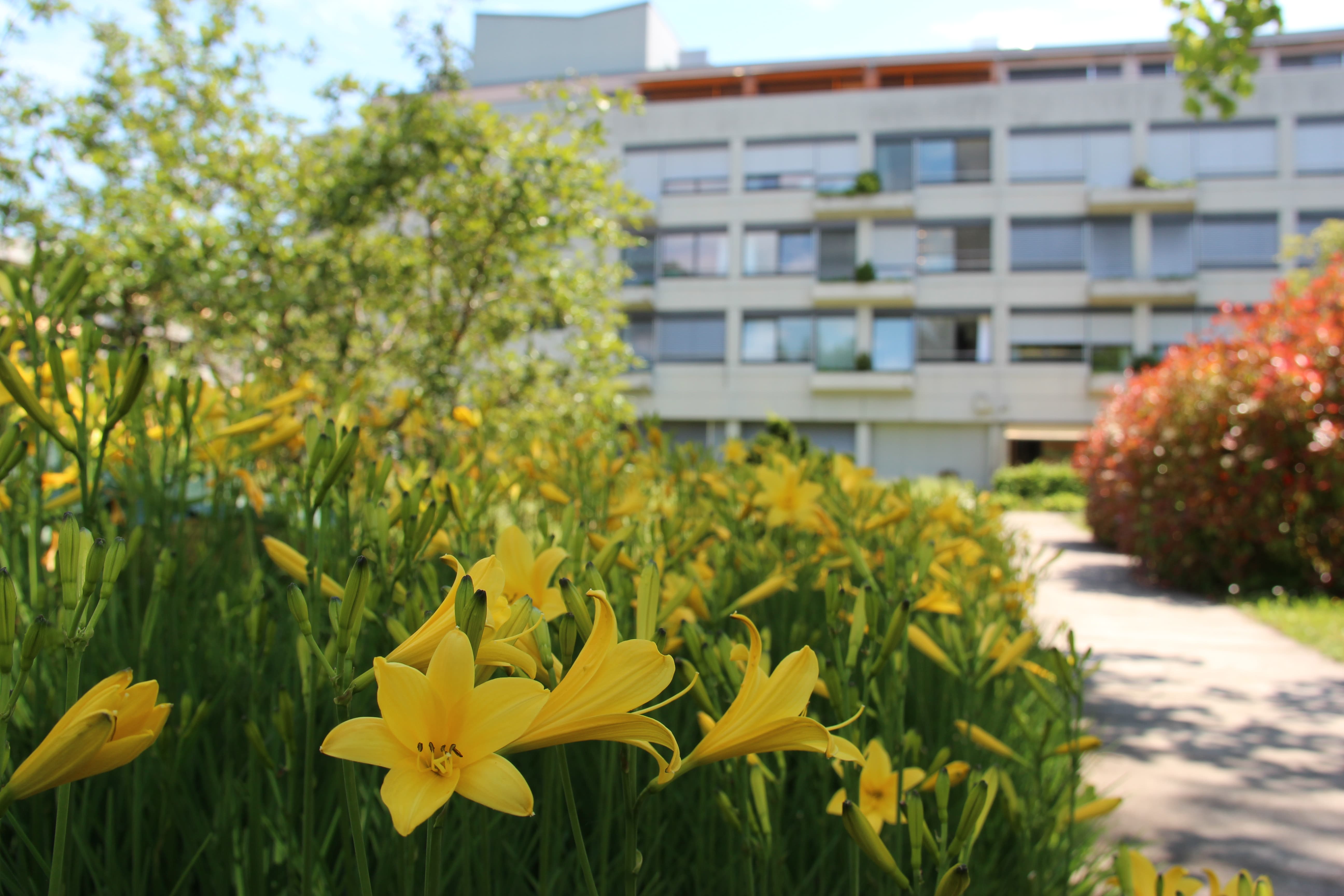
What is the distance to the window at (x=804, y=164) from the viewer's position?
25734 mm

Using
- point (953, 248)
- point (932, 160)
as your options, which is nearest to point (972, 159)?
point (932, 160)

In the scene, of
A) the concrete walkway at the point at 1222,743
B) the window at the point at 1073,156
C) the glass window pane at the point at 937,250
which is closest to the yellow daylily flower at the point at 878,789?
the concrete walkway at the point at 1222,743

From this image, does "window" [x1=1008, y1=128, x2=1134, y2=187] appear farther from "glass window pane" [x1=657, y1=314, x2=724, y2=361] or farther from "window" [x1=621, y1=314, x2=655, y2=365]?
"window" [x1=621, y1=314, x2=655, y2=365]

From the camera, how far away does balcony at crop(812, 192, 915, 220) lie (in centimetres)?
2472

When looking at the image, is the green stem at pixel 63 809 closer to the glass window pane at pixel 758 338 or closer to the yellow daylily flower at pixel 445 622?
the yellow daylily flower at pixel 445 622

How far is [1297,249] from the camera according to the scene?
66.8 ft

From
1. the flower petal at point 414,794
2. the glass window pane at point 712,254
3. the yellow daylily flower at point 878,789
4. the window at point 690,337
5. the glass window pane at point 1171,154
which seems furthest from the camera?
the glass window pane at point 712,254

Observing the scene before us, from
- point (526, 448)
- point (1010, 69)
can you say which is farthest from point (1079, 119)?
point (526, 448)

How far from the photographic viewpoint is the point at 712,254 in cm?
2633

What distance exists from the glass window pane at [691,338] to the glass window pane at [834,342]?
9.86 feet

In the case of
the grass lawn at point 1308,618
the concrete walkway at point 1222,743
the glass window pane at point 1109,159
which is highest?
the glass window pane at point 1109,159

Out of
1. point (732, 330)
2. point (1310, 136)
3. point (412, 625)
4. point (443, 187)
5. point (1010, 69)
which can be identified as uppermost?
point (1010, 69)

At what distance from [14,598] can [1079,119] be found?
28.6 metres

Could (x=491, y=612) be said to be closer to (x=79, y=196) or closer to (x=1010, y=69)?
(x=79, y=196)
